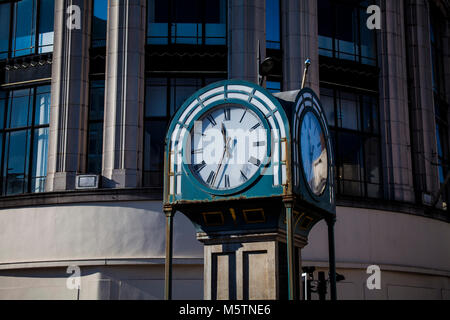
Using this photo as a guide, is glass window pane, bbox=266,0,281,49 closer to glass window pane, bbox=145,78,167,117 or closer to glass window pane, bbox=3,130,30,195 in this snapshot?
glass window pane, bbox=145,78,167,117

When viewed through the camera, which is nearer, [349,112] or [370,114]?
[349,112]

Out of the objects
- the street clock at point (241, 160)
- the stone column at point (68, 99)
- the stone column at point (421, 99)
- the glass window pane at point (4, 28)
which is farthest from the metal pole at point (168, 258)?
the stone column at point (421, 99)

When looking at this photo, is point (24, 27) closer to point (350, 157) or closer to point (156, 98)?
point (156, 98)

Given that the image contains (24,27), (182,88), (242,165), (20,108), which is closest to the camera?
(242,165)

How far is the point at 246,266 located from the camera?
31.1 feet

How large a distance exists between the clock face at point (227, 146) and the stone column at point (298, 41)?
16.1 metres

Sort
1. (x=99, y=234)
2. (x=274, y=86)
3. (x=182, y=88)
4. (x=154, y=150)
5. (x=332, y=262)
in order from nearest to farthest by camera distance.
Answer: (x=332, y=262) < (x=99, y=234) < (x=154, y=150) < (x=182, y=88) < (x=274, y=86)

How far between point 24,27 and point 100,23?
3.60 m

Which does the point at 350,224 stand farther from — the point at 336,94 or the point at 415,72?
the point at 415,72

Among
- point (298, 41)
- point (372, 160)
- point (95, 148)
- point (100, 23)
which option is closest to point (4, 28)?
point (100, 23)

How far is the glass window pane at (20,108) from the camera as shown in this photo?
86.3 feet

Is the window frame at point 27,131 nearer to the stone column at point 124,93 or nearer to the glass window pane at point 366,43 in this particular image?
the stone column at point 124,93

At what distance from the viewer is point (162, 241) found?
23.3 meters

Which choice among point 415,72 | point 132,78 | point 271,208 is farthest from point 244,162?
point 415,72
